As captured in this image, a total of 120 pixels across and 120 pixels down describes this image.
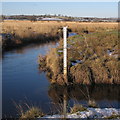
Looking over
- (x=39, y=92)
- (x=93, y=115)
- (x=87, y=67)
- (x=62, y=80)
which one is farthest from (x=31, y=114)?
(x=87, y=67)

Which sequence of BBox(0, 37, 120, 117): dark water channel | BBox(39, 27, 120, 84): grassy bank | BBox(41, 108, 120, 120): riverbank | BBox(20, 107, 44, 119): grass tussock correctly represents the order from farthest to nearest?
BBox(39, 27, 120, 84): grassy bank, BBox(0, 37, 120, 117): dark water channel, BBox(20, 107, 44, 119): grass tussock, BBox(41, 108, 120, 120): riverbank

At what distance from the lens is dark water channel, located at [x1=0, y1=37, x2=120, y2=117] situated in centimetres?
752

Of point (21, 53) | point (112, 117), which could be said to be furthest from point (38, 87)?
point (21, 53)

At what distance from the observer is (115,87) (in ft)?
29.5

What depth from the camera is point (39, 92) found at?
862cm

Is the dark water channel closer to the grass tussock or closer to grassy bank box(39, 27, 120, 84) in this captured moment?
grassy bank box(39, 27, 120, 84)

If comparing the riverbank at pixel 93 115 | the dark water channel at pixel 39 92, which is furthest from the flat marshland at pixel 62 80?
the riverbank at pixel 93 115

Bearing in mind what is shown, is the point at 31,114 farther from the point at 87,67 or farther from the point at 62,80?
the point at 87,67

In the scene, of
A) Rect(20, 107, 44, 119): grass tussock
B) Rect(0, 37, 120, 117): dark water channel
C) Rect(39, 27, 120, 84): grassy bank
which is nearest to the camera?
Rect(20, 107, 44, 119): grass tussock

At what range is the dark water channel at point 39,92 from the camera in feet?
24.7

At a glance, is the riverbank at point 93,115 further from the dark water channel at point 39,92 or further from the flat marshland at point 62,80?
the dark water channel at point 39,92

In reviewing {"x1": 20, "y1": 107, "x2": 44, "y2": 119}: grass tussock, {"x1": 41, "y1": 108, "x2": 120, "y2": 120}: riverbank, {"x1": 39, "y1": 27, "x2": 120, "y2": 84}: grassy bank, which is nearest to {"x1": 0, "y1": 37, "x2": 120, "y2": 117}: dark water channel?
{"x1": 39, "y1": 27, "x2": 120, "y2": 84}: grassy bank

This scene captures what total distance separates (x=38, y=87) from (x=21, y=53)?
7.14m

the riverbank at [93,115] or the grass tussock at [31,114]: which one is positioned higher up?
the riverbank at [93,115]
